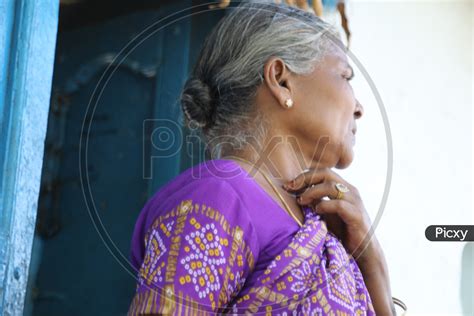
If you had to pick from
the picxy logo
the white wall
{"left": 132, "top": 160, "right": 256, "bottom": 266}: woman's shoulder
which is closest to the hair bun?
{"left": 132, "top": 160, "right": 256, "bottom": 266}: woman's shoulder

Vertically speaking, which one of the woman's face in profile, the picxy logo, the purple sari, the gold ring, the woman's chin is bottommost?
the purple sari

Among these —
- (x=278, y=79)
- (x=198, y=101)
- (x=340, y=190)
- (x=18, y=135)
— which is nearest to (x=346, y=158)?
(x=340, y=190)

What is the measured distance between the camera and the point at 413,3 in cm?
235

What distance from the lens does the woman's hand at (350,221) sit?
1.01m

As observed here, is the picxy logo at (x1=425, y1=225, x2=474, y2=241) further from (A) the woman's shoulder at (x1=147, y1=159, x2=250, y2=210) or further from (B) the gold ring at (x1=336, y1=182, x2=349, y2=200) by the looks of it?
(A) the woman's shoulder at (x1=147, y1=159, x2=250, y2=210)

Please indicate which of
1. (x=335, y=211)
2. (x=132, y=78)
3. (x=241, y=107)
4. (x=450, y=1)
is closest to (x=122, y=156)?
(x=132, y=78)

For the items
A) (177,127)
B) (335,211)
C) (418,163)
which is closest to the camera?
(335,211)

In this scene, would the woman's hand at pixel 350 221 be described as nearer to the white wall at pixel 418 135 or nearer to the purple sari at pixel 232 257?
the purple sari at pixel 232 257

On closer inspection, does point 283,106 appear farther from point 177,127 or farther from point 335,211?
point 177,127

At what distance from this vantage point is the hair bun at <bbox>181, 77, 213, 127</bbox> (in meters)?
1.12

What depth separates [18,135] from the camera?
104 cm

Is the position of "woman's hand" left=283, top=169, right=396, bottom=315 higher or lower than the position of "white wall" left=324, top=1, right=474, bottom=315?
lower

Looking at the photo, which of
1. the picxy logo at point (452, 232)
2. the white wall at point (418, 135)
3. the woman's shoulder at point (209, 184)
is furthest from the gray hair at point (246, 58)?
the picxy logo at point (452, 232)

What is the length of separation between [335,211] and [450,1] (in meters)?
1.76
